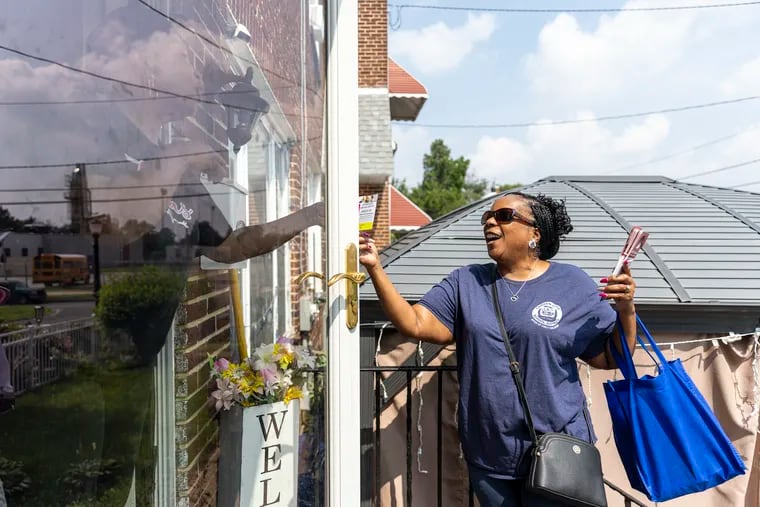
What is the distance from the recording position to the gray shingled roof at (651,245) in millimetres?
2979

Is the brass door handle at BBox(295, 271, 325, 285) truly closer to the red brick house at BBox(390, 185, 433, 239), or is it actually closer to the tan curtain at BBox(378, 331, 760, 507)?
the tan curtain at BBox(378, 331, 760, 507)

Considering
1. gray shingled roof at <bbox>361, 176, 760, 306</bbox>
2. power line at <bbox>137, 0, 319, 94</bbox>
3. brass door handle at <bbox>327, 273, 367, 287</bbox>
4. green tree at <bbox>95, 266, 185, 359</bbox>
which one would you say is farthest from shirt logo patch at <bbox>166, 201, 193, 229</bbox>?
gray shingled roof at <bbox>361, 176, 760, 306</bbox>

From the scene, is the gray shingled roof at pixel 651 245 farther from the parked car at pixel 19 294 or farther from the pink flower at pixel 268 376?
the parked car at pixel 19 294

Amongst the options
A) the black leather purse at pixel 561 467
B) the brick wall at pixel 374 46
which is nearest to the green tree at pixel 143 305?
the black leather purse at pixel 561 467

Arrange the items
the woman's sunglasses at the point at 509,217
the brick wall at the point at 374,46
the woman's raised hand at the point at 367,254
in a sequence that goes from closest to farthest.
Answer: the woman's raised hand at the point at 367,254 → the woman's sunglasses at the point at 509,217 → the brick wall at the point at 374,46

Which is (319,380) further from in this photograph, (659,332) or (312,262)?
(659,332)

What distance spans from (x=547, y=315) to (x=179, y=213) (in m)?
1.19

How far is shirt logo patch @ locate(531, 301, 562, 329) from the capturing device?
6.18 feet

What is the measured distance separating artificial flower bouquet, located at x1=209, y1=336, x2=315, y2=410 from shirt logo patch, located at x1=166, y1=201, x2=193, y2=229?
1.75 ft

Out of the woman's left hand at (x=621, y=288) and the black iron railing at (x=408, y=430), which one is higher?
the woman's left hand at (x=621, y=288)

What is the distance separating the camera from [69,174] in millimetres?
924

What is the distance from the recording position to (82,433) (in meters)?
1.04

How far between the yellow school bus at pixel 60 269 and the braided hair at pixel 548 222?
1524 mm

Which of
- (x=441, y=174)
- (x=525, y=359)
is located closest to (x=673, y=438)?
(x=525, y=359)
